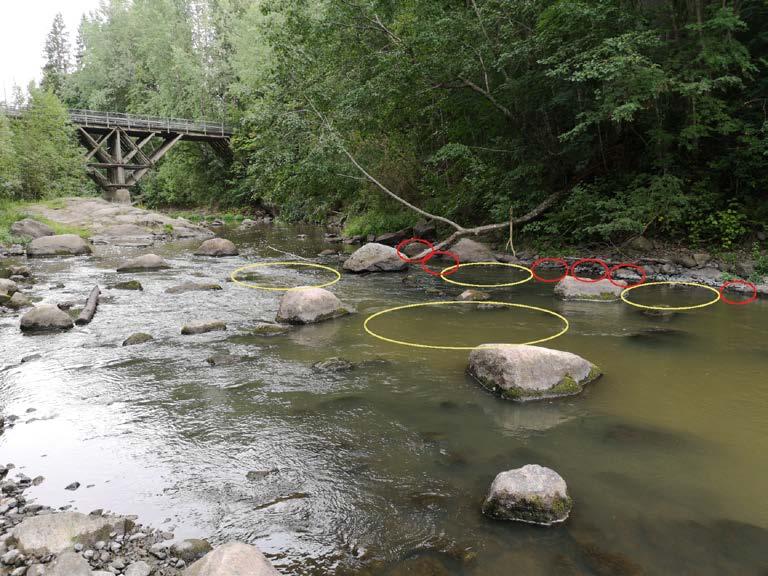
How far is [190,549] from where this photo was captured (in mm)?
3961

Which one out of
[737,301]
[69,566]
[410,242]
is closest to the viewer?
[69,566]

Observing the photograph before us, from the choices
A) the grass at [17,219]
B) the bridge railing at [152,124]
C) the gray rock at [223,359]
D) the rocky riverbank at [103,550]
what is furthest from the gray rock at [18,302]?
the bridge railing at [152,124]

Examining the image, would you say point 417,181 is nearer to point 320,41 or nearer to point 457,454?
point 320,41

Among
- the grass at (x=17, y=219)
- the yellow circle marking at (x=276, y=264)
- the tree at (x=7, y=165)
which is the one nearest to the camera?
the yellow circle marking at (x=276, y=264)

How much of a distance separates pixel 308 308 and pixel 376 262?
5618mm

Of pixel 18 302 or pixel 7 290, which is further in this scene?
pixel 7 290

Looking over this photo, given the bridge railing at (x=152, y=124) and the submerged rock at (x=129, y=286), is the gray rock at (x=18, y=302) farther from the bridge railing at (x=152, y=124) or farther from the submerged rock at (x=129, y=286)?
the bridge railing at (x=152, y=124)

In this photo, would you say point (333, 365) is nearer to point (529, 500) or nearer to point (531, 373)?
point (531, 373)

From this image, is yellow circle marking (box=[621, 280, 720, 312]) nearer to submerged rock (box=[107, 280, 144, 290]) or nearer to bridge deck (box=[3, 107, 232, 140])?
submerged rock (box=[107, 280, 144, 290])

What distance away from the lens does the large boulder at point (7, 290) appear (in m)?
12.0

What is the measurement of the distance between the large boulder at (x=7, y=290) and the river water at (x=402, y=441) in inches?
78.8

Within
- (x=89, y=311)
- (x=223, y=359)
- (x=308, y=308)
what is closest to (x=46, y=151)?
(x=89, y=311)

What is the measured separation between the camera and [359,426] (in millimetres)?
6156

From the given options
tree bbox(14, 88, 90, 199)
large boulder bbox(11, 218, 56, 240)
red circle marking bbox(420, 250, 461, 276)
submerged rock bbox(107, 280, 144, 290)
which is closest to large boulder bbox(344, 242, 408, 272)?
red circle marking bbox(420, 250, 461, 276)
